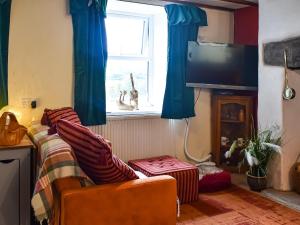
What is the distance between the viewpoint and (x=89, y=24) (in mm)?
3297

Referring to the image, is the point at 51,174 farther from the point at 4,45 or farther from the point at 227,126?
the point at 227,126

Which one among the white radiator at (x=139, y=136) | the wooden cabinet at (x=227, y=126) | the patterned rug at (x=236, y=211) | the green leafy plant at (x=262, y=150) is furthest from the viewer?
the wooden cabinet at (x=227, y=126)

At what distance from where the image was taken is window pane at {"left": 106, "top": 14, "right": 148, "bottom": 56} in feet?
12.4

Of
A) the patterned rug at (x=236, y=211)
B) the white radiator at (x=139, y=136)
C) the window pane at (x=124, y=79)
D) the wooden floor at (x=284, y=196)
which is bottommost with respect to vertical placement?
the patterned rug at (x=236, y=211)

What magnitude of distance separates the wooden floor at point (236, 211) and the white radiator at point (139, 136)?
0.82 metres

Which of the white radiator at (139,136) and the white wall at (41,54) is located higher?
the white wall at (41,54)

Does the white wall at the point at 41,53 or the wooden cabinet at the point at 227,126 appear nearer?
the white wall at the point at 41,53

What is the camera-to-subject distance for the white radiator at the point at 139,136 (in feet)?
11.9

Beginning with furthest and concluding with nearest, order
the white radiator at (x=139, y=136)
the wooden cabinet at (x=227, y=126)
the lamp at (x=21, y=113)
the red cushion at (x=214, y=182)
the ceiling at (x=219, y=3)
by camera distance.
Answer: the wooden cabinet at (x=227, y=126) < the ceiling at (x=219, y=3) < the white radiator at (x=139, y=136) < the red cushion at (x=214, y=182) < the lamp at (x=21, y=113)

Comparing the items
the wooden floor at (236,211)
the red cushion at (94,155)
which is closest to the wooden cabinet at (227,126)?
the wooden floor at (236,211)

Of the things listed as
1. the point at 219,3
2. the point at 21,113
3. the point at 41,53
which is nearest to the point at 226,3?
the point at 219,3

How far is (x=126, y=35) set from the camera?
3.88 m

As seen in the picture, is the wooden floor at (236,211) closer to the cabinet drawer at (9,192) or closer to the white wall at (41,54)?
the cabinet drawer at (9,192)

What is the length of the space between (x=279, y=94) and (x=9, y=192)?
9.00 ft
